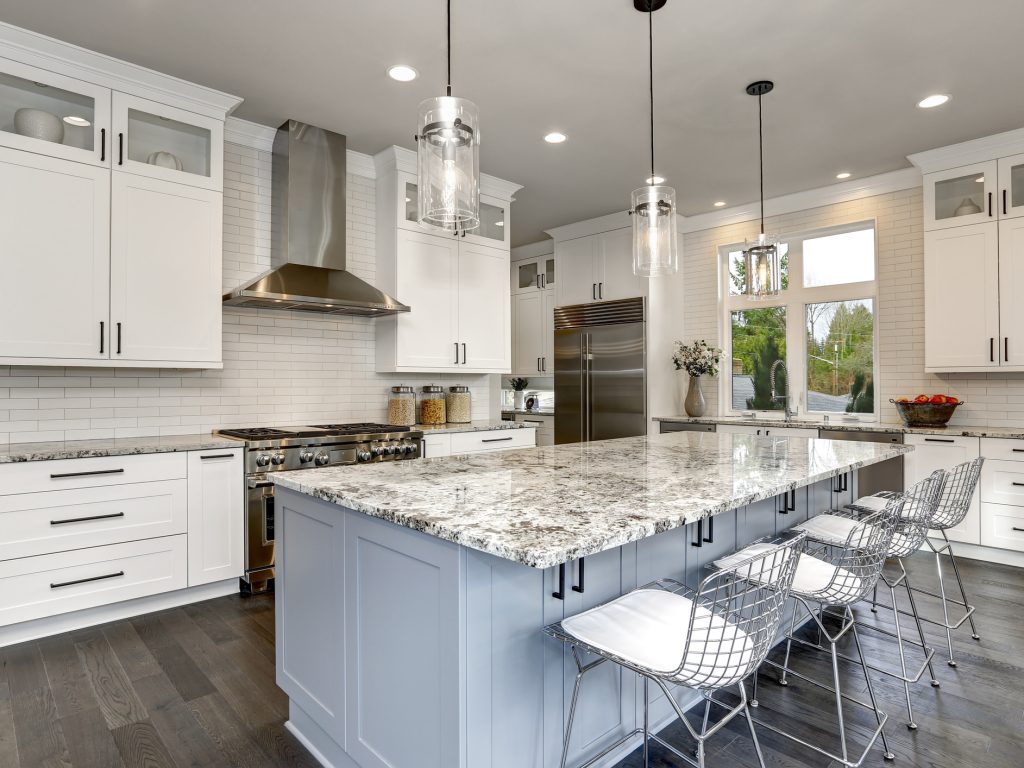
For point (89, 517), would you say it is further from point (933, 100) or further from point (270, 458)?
point (933, 100)

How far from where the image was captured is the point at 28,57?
111 inches

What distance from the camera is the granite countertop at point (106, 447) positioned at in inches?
104

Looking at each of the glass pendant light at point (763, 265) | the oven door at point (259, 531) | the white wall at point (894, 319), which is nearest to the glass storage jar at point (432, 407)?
the oven door at point (259, 531)

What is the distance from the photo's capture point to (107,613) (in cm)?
291

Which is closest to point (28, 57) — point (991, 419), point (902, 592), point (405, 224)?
point (405, 224)

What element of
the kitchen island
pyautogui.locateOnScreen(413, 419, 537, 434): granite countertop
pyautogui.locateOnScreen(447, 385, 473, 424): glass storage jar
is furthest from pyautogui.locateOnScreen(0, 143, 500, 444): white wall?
the kitchen island

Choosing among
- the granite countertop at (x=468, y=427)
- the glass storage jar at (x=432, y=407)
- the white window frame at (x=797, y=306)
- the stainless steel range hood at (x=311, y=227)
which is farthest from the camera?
the white window frame at (x=797, y=306)

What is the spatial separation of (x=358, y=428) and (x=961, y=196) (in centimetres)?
450

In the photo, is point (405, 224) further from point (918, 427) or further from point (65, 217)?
point (918, 427)

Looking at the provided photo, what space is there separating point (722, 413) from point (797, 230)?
→ 1.81 m

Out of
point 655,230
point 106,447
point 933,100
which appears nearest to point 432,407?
point 106,447

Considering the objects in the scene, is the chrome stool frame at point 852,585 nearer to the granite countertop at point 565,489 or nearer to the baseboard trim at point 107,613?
the granite countertop at point 565,489

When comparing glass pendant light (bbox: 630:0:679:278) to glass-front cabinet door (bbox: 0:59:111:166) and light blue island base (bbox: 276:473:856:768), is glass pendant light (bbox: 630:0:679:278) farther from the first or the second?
glass-front cabinet door (bbox: 0:59:111:166)

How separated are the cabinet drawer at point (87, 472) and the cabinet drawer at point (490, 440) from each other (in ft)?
5.74
